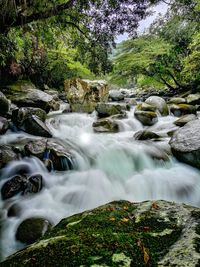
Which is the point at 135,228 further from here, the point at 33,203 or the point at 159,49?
the point at 159,49

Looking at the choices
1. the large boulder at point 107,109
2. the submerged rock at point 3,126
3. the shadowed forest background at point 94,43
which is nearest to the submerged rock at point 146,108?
the large boulder at point 107,109

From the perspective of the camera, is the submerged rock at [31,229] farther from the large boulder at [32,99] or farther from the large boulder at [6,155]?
the large boulder at [32,99]

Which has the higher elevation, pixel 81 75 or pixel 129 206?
pixel 81 75

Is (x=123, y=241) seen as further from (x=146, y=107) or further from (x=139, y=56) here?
(x=139, y=56)

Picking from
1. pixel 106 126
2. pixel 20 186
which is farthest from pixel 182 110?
pixel 20 186

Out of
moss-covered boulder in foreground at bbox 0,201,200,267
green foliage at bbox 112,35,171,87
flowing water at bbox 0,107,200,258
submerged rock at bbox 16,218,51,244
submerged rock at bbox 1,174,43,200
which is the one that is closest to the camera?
moss-covered boulder in foreground at bbox 0,201,200,267

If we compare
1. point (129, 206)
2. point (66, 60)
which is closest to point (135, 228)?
point (129, 206)

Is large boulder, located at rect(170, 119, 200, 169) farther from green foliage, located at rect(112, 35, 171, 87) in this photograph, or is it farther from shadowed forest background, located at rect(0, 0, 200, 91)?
green foliage, located at rect(112, 35, 171, 87)

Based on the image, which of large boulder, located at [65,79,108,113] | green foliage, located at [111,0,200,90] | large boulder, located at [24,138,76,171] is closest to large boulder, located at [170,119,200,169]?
large boulder, located at [24,138,76,171]

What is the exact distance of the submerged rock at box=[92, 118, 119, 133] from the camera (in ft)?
29.5

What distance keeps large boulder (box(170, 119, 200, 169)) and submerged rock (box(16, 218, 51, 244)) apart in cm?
353

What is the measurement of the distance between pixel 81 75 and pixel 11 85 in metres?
8.09

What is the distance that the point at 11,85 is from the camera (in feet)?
42.1

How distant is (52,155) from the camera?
19.3 feet
